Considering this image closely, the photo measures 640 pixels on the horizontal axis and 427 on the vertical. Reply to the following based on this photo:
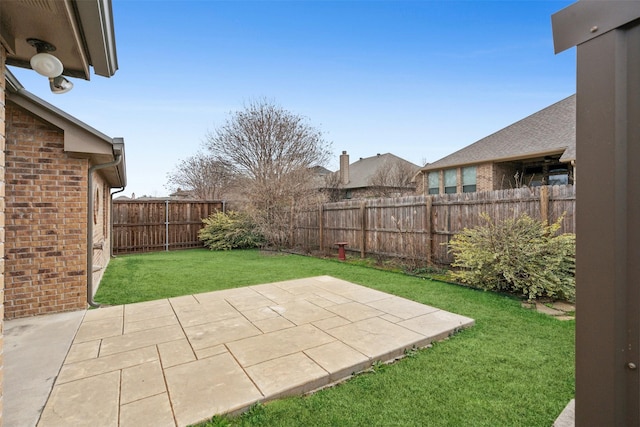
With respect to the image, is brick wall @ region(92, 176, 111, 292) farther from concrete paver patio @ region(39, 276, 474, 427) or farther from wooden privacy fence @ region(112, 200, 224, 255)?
wooden privacy fence @ region(112, 200, 224, 255)

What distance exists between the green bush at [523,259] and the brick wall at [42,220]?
6197 millimetres

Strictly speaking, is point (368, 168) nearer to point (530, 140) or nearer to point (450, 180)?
point (450, 180)

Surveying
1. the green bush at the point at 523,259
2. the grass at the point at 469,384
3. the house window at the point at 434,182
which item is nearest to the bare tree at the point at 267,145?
the house window at the point at 434,182

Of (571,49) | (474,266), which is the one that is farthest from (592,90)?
(474,266)

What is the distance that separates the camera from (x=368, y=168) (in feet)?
81.0

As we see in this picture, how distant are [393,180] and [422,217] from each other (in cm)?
1429

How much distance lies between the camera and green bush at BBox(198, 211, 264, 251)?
40.2 ft

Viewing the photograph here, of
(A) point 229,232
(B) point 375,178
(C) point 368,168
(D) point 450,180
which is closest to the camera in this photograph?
(A) point 229,232

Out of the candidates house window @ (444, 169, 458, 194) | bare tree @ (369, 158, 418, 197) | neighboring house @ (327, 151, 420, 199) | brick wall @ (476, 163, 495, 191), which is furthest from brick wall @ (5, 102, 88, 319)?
bare tree @ (369, 158, 418, 197)

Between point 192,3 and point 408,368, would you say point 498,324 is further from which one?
point 192,3

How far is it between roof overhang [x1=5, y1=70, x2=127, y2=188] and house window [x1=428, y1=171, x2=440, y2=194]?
1470 centimetres

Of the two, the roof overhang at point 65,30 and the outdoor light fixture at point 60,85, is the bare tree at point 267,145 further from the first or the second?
the roof overhang at point 65,30

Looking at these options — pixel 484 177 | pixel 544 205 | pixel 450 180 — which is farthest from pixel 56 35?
pixel 450 180

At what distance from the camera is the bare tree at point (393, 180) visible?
20828 mm
